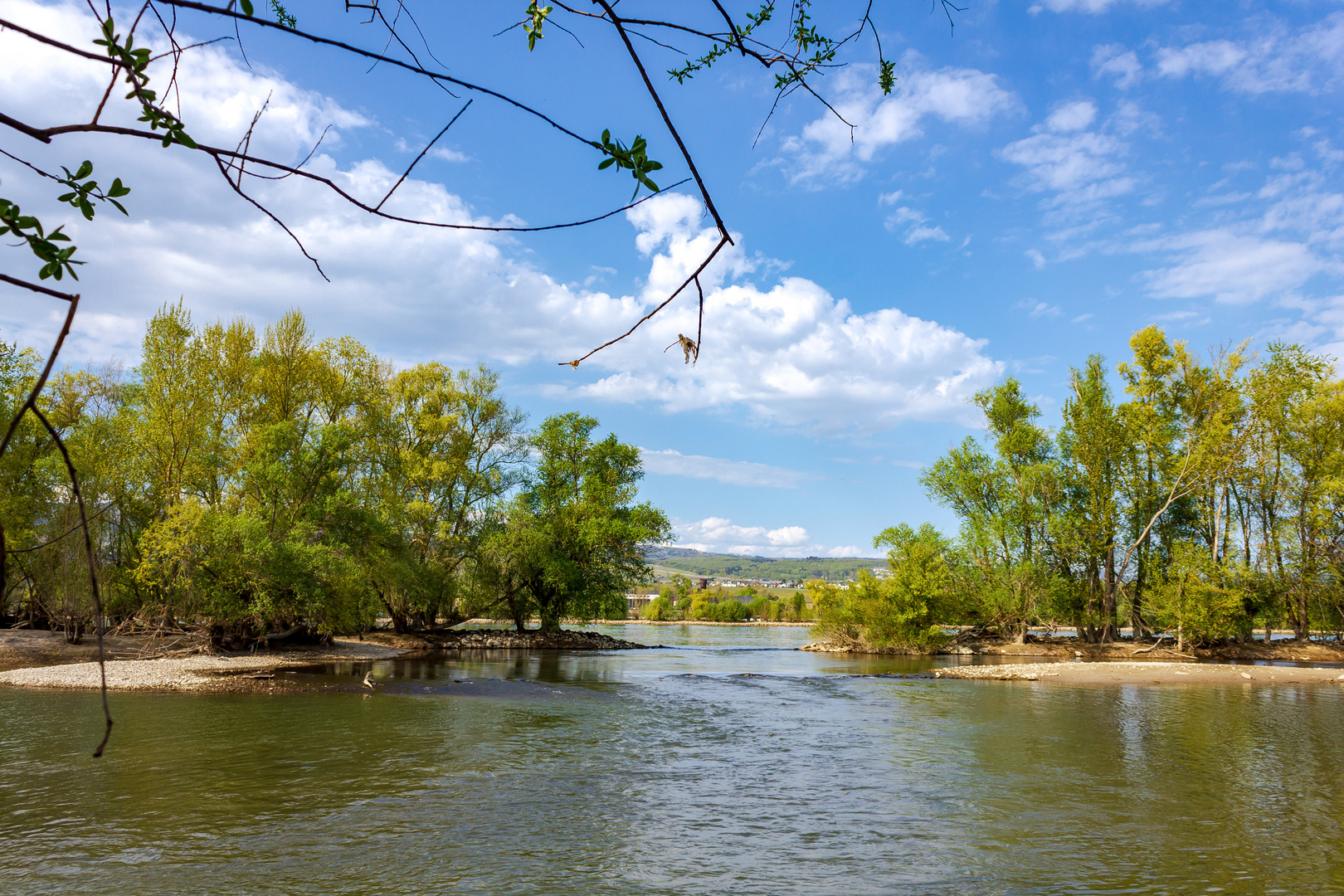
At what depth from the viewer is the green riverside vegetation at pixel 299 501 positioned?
3044 cm

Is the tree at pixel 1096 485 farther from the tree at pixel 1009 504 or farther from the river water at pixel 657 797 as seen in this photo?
the river water at pixel 657 797

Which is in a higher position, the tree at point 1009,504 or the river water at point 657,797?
the tree at point 1009,504

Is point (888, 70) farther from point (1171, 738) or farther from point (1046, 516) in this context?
point (1046, 516)

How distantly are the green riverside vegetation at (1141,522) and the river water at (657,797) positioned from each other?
74.7 ft

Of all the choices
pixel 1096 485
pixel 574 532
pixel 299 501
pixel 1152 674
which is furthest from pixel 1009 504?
pixel 299 501

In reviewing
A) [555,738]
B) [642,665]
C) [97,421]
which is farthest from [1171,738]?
[97,421]

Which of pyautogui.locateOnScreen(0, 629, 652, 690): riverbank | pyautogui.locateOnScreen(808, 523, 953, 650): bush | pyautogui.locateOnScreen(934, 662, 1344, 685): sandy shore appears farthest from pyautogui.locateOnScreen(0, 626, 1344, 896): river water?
pyautogui.locateOnScreen(808, 523, 953, 650): bush

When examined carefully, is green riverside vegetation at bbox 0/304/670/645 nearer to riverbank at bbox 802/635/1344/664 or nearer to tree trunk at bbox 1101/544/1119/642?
riverbank at bbox 802/635/1344/664

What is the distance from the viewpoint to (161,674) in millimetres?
24531

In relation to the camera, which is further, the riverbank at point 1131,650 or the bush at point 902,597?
the bush at point 902,597

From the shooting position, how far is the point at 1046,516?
4597cm

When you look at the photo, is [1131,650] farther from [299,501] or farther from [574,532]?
[299,501]

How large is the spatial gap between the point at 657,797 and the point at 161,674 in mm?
20004

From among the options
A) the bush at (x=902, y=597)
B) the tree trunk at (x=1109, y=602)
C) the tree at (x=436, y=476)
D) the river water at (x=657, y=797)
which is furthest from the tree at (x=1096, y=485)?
the tree at (x=436, y=476)
